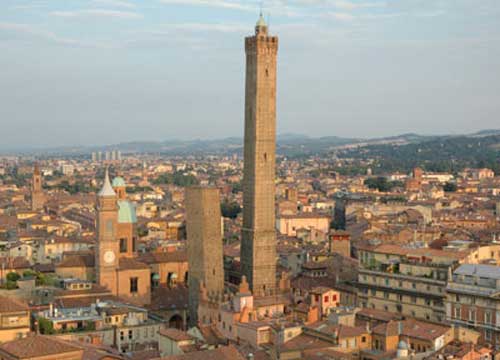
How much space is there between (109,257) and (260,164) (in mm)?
10921

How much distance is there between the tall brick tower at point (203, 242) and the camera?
50.9 metres

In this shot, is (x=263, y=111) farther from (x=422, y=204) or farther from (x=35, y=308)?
(x=422, y=204)

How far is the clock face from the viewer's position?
52.8 meters

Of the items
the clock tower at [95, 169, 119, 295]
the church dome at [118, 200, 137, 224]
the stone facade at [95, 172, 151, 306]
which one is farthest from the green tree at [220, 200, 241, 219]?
the clock tower at [95, 169, 119, 295]

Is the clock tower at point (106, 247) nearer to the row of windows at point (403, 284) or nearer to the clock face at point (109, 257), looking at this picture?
the clock face at point (109, 257)

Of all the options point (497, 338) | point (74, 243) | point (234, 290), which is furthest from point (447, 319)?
point (74, 243)

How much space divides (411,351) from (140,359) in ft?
36.0

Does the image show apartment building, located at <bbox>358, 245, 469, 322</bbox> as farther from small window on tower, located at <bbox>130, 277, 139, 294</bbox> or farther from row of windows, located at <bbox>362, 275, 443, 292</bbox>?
small window on tower, located at <bbox>130, 277, 139, 294</bbox>

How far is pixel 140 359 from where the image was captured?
35250mm

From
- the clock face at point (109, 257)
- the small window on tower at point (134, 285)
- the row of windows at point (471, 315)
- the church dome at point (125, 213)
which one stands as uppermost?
the church dome at point (125, 213)

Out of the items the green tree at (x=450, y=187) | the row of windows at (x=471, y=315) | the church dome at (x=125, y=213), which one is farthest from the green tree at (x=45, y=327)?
the green tree at (x=450, y=187)

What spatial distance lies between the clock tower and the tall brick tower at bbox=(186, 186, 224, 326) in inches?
186

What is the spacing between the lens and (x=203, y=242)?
168 feet

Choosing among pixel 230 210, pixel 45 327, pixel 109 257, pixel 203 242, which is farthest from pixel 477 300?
pixel 230 210
